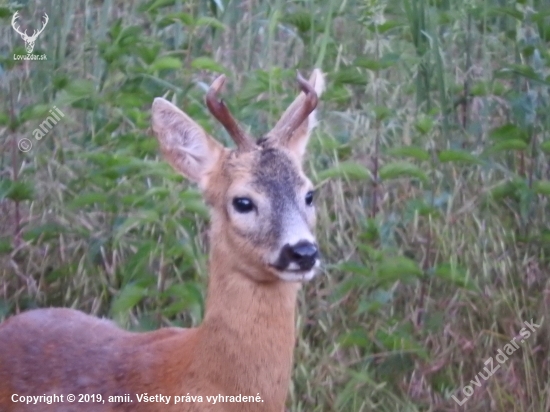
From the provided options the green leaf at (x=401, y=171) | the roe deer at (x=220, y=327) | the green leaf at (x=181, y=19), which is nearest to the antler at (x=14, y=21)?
the green leaf at (x=181, y=19)

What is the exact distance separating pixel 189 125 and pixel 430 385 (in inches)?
68.0

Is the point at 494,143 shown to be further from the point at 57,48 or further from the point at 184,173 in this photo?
the point at 57,48

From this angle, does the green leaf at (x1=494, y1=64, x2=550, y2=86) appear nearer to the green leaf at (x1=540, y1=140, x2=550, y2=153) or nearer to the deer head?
the green leaf at (x1=540, y1=140, x2=550, y2=153)

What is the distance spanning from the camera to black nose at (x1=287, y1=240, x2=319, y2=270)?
14.2ft

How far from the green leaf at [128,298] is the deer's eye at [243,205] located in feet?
3.12

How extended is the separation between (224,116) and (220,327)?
76 cm

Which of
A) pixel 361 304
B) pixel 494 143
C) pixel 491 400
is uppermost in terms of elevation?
pixel 494 143

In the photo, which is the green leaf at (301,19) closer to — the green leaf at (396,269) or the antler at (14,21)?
the green leaf at (396,269)

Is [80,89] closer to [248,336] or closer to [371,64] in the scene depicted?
[371,64]

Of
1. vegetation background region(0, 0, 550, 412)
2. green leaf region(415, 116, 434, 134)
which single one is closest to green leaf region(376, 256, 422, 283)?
vegetation background region(0, 0, 550, 412)

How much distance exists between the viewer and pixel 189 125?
16.1ft

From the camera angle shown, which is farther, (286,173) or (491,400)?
(491,400)

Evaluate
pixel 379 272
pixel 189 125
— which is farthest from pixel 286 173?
pixel 379 272

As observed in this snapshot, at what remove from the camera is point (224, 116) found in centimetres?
466
